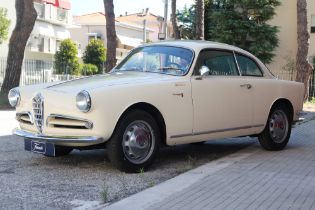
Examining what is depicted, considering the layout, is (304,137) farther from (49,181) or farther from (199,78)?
(49,181)

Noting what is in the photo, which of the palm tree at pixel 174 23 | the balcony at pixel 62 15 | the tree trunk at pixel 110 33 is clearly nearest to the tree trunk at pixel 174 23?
the palm tree at pixel 174 23

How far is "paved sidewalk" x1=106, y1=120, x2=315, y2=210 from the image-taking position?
5531 mm

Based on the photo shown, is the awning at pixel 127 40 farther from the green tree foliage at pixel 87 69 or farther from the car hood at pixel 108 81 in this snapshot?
the car hood at pixel 108 81

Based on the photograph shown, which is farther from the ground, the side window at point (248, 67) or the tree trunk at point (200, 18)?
the tree trunk at point (200, 18)

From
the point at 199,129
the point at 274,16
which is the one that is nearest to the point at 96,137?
the point at 199,129

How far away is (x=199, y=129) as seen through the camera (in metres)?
7.83

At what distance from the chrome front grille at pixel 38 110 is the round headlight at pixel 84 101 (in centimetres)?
61

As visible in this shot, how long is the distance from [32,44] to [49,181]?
46.1 meters

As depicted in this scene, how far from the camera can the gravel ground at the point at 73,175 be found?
5734mm

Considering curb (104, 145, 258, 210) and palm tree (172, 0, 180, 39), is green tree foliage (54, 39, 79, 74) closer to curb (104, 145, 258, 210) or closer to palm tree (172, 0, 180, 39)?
palm tree (172, 0, 180, 39)

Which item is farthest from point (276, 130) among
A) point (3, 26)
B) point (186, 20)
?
point (3, 26)

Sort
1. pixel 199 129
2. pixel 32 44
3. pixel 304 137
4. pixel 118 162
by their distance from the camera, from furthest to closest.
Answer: pixel 32 44
pixel 304 137
pixel 199 129
pixel 118 162

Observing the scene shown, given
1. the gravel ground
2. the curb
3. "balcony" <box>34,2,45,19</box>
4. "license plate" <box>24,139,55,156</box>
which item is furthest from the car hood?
Answer: "balcony" <box>34,2,45,19</box>

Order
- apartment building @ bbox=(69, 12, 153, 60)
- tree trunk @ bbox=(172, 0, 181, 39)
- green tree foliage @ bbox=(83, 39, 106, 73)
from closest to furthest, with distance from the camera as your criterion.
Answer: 1. tree trunk @ bbox=(172, 0, 181, 39)
2. green tree foliage @ bbox=(83, 39, 106, 73)
3. apartment building @ bbox=(69, 12, 153, 60)
